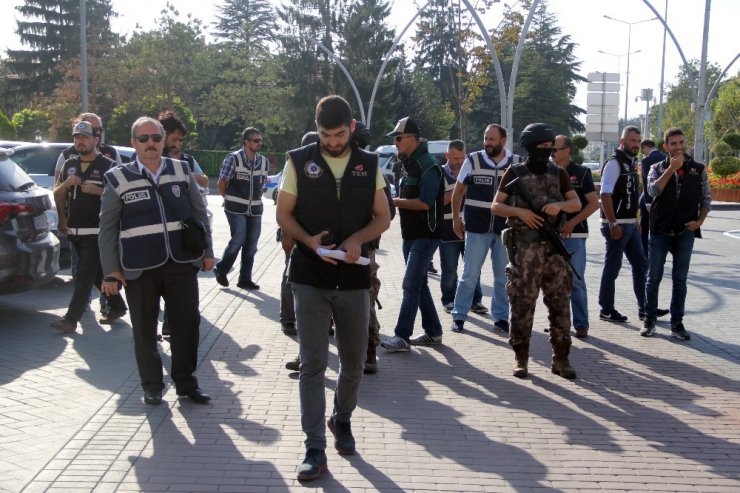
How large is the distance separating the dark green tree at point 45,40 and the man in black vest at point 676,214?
2501 inches

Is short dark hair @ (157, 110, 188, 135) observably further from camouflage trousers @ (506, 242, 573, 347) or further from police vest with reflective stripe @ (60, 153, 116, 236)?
camouflage trousers @ (506, 242, 573, 347)

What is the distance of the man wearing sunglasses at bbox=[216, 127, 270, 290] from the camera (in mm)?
10531

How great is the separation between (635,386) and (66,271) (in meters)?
7.98

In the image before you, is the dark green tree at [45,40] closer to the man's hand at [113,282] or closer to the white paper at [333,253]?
the man's hand at [113,282]

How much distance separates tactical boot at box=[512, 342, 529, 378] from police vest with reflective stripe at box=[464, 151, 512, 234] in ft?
5.83

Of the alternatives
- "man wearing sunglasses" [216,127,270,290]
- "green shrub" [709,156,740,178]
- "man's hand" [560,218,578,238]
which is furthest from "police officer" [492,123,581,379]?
"green shrub" [709,156,740,178]

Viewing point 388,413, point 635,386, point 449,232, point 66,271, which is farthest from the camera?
point 66,271

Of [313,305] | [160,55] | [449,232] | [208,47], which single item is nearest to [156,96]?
[160,55]

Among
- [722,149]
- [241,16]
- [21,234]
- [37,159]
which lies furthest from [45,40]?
[21,234]

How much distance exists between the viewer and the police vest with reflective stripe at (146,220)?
555 cm

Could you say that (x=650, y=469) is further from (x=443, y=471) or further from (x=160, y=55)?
(x=160, y=55)

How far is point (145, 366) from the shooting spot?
5719mm

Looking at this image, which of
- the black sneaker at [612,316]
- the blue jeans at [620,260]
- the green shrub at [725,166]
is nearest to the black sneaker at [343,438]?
the blue jeans at [620,260]

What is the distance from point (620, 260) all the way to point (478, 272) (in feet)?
4.93
